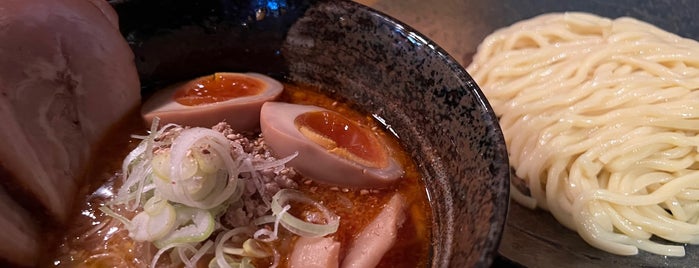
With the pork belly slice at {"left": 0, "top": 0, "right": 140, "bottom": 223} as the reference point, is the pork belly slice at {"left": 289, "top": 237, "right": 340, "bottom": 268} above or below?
below

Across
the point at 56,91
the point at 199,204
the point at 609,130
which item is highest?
the point at 56,91

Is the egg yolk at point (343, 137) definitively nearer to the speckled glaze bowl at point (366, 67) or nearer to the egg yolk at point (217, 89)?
the speckled glaze bowl at point (366, 67)

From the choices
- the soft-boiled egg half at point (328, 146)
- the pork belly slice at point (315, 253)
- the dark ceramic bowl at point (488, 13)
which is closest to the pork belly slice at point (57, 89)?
the soft-boiled egg half at point (328, 146)

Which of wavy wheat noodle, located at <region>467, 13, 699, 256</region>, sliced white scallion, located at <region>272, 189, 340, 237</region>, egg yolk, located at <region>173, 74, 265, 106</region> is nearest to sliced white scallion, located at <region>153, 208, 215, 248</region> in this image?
sliced white scallion, located at <region>272, 189, 340, 237</region>

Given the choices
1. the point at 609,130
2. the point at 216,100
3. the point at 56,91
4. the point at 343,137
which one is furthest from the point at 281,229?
the point at 609,130

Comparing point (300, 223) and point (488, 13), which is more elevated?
point (488, 13)

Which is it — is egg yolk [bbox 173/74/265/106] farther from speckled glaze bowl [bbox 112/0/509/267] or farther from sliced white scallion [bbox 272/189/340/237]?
sliced white scallion [bbox 272/189/340/237]

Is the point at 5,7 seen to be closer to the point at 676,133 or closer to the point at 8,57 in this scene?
the point at 8,57

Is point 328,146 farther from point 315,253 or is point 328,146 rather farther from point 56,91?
point 56,91
